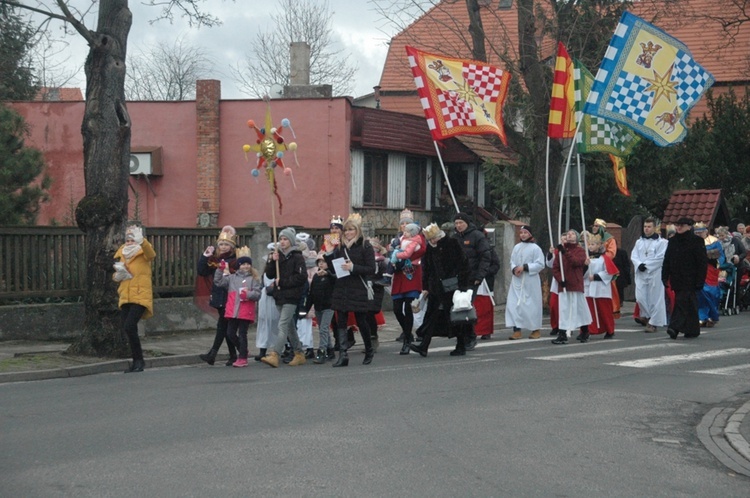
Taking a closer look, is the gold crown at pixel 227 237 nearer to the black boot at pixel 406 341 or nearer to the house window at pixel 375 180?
the black boot at pixel 406 341

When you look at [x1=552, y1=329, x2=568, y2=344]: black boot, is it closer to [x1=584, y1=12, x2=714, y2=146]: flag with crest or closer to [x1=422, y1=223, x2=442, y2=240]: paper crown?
[x1=422, y1=223, x2=442, y2=240]: paper crown

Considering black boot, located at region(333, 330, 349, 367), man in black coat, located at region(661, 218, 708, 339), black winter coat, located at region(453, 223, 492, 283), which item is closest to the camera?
black boot, located at region(333, 330, 349, 367)

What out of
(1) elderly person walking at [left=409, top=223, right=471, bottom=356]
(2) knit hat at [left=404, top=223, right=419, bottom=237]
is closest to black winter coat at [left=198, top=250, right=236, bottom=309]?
(2) knit hat at [left=404, top=223, right=419, bottom=237]

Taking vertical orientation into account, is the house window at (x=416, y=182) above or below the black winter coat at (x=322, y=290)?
above

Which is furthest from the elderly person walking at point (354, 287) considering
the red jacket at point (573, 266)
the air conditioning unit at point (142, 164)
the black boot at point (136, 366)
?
the air conditioning unit at point (142, 164)

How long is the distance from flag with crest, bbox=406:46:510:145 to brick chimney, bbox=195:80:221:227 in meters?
15.1

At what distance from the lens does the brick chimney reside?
32219 mm

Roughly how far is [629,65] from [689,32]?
29577mm

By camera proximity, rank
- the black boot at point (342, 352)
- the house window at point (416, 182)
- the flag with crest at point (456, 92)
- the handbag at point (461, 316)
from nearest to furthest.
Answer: the black boot at point (342, 352), the handbag at point (461, 316), the flag with crest at point (456, 92), the house window at point (416, 182)

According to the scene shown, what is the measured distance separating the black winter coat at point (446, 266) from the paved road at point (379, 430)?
112 centimetres

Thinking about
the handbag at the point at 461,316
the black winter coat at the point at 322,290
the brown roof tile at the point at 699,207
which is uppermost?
the brown roof tile at the point at 699,207

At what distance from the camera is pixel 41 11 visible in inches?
548

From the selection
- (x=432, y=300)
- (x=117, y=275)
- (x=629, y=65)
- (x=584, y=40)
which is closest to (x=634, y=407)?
(x=432, y=300)

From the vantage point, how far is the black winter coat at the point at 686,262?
17234 millimetres
